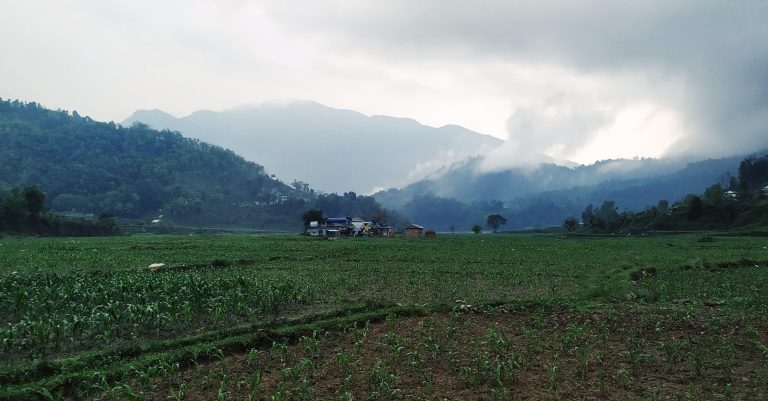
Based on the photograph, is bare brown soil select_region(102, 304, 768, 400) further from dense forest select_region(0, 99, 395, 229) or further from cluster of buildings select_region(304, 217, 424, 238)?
dense forest select_region(0, 99, 395, 229)

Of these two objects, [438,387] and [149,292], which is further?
[149,292]

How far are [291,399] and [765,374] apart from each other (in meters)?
8.59

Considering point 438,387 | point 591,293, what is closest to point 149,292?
point 438,387

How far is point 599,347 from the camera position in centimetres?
1023

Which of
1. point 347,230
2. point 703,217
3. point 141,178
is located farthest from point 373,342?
point 141,178

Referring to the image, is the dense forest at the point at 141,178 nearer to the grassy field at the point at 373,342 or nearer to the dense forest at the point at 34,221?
the dense forest at the point at 34,221

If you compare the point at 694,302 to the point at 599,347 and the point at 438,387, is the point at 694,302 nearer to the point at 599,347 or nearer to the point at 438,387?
the point at 599,347

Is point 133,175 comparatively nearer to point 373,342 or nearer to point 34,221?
point 34,221

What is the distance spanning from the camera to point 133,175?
15425 cm

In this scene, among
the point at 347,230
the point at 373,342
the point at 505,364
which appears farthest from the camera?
the point at 347,230

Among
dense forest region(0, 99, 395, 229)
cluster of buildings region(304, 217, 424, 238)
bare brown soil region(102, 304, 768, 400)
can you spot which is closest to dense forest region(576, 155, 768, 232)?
cluster of buildings region(304, 217, 424, 238)

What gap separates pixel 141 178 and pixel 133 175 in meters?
3.09

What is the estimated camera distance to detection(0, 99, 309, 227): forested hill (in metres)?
140

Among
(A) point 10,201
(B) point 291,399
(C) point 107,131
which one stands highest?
(C) point 107,131
